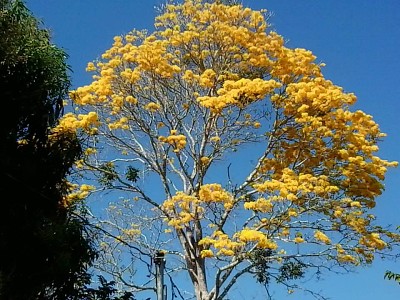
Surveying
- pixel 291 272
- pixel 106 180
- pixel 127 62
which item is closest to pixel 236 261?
pixel 291 272

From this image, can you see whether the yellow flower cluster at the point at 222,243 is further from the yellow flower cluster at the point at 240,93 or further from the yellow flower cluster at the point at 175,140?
the yellow flower cluster at the point at 240,93

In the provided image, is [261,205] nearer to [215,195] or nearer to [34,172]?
[215,195]

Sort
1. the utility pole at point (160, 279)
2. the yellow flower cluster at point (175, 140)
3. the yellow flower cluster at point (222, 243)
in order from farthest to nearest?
the yellow flower cluster at point (175, 140)
the yellow flower cluster at point (222, 243)
the utility pole at point (160, 279)

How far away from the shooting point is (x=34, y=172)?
21.0 ft

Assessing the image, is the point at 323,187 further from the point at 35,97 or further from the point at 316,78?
the point at 35,97

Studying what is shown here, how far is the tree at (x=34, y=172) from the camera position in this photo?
6.09 metres

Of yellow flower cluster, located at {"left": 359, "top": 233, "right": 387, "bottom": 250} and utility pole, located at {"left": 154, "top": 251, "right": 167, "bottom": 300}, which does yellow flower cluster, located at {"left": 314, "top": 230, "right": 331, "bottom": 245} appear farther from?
utility pole, located at {"left": 154, "top": 251, "right": 167, "bottom": 300}

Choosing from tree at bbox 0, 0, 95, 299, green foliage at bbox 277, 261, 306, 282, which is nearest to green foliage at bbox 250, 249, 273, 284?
green foliage at bbox 277, 261, 306, 282

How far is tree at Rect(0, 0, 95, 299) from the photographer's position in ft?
20.0

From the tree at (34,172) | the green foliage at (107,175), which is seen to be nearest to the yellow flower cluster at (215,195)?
the green foliage at (107,175)

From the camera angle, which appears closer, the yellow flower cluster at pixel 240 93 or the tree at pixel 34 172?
the tree at pixel 34 172

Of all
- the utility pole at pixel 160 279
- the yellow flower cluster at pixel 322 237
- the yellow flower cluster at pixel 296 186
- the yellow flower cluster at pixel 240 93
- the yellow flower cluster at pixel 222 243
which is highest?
the yellow flower cluster at pixel 240 93

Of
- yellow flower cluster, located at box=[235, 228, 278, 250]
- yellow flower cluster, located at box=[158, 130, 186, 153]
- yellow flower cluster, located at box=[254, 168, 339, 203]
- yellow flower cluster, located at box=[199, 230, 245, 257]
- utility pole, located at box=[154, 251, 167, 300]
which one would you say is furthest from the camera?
yellow flower cluster, located at box=[158, 130, 186, 153]

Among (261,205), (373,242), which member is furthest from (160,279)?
(373,242)
